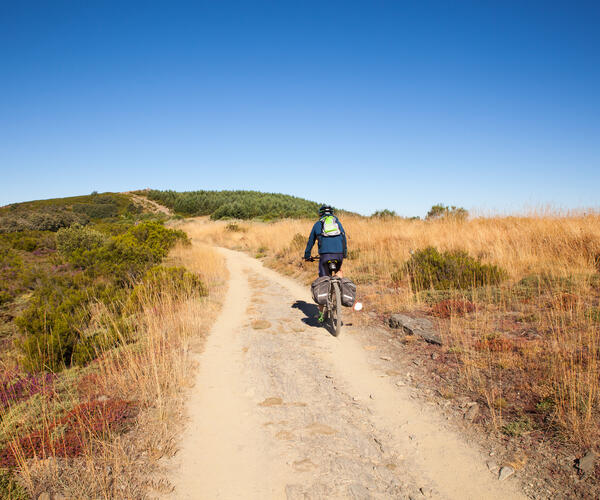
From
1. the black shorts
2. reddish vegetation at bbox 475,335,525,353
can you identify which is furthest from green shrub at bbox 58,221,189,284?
reddish vegetation at bbox 475,335,525,353

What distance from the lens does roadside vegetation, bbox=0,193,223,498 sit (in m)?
3.04

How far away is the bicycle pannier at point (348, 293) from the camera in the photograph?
22.8 feet

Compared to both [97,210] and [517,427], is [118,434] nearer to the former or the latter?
[517,427]

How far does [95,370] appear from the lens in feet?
18.3

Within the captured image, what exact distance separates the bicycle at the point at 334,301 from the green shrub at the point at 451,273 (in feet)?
10.5

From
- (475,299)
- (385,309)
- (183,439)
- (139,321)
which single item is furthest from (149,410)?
(475,299)

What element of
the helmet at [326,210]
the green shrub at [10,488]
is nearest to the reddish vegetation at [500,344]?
the helmet at [326,210]

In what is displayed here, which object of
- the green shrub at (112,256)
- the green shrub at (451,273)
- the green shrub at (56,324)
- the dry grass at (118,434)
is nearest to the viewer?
the dry grass at (118,434)

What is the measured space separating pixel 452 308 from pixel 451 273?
2215mm

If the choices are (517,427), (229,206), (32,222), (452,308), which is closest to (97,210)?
(229,206)

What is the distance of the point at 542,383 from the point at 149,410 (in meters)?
A: 4.96

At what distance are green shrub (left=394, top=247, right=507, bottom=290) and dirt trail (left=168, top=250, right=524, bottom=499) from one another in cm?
418

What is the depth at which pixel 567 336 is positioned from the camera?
5.10 metres

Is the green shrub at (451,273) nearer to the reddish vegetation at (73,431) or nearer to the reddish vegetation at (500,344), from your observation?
the reddish vegetation at (500,344)
